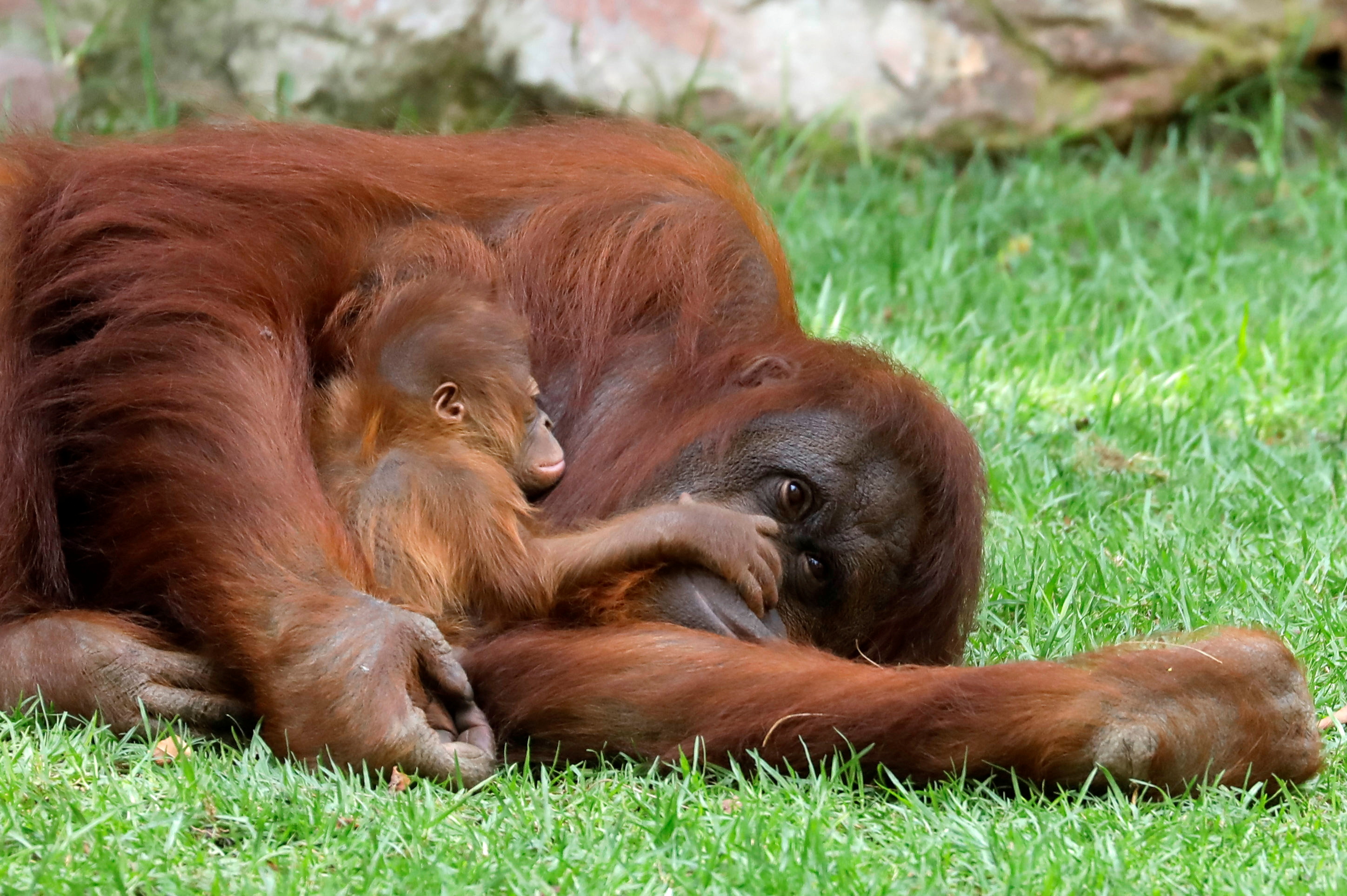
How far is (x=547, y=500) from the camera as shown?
3135mm

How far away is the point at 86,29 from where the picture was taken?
6.33 meters

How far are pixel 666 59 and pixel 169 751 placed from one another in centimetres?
473

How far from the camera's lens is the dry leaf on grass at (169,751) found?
8.45ft

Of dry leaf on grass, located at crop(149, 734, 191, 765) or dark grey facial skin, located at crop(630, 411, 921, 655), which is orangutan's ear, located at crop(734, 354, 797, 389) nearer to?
dark grey facial skin, located at crop(630, 411, 921, 655)

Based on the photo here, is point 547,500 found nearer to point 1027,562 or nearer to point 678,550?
point 678,550

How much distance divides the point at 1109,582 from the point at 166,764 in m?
2.04

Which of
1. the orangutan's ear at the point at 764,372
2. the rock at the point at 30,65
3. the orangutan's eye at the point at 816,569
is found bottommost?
the orangutan's eye at the point at 816,569

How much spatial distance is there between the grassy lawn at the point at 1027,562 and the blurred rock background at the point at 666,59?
0.92 feet

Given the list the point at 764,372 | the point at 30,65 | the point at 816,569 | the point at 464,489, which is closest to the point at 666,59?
the point at 30,65

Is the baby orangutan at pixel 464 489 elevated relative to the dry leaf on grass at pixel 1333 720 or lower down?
elevated

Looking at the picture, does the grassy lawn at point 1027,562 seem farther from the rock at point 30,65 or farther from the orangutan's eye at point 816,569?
the rock at point 30,65

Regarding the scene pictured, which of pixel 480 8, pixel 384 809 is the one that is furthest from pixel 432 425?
pixel 480 8

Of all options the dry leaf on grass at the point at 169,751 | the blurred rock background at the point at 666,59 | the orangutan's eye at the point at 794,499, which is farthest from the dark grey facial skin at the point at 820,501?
the blurred rock background at the point at 666,59

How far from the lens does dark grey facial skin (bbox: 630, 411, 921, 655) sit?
10.0 ft
